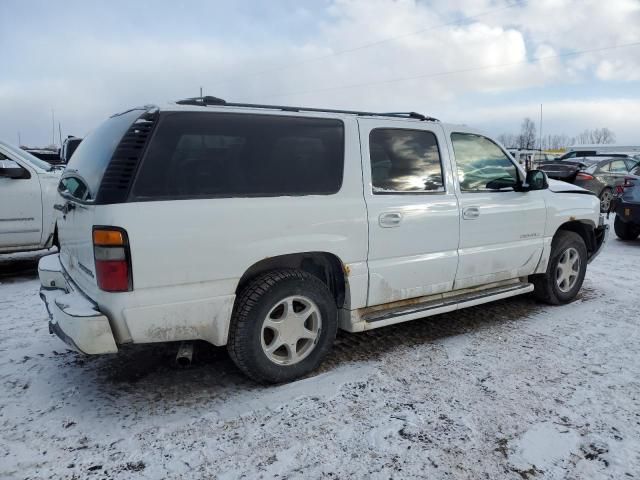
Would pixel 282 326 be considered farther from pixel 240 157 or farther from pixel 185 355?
pixel 240 157

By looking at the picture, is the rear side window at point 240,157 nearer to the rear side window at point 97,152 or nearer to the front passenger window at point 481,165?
the rear side window at point 97,152

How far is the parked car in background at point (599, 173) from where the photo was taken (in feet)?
45.0

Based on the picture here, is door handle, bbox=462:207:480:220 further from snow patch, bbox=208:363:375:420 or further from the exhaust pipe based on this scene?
the exhaust pipe

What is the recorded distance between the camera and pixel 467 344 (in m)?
3.94

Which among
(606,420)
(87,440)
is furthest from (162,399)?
(606,420)

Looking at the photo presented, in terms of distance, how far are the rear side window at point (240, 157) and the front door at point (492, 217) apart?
4.17 feet

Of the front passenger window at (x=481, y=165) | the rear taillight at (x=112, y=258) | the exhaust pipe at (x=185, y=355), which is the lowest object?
the exhaust pipe at (x=185, y=355)

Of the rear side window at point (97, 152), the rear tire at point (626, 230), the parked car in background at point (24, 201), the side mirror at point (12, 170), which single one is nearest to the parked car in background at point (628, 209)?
the rear tire at point (626, 230)

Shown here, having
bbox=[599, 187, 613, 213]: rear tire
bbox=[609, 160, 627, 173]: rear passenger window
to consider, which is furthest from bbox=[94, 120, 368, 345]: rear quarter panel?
bbox=[609, 160, 627, 173]: rear passenger window

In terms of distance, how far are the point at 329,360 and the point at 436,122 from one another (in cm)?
213

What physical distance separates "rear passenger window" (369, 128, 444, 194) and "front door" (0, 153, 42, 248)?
4829 mm

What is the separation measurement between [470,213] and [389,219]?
876 millimetres

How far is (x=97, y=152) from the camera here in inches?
122

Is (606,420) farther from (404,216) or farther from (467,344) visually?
(404,216)
